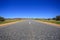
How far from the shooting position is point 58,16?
310 ft

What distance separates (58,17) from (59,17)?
0.95m

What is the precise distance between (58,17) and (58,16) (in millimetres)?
917

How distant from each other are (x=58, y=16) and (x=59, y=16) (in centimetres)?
86

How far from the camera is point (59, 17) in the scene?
308 feet

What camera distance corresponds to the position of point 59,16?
94.1 m

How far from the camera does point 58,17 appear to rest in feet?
310

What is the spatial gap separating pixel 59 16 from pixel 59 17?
89 centimetres
